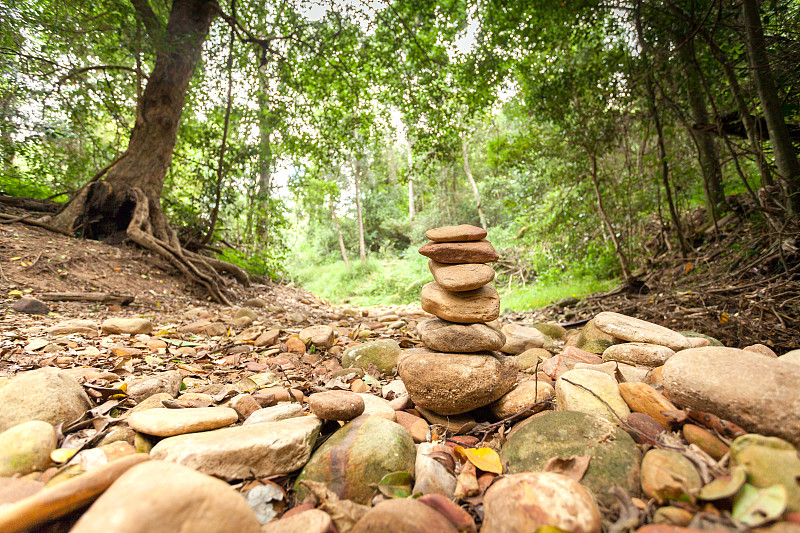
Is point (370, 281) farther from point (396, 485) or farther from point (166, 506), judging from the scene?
point (166, 506)

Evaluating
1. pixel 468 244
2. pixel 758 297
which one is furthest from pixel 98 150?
pixel 758 297

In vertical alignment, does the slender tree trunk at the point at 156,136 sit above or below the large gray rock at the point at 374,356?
above

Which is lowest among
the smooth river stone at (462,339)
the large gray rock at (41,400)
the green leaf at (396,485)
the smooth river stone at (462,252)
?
the green leaf at (396,485)

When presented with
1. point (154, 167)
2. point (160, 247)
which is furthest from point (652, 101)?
point (154, 167)

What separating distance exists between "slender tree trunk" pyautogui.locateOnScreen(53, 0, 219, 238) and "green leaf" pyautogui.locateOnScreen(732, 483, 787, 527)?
7.26m

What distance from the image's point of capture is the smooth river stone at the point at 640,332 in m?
2.61

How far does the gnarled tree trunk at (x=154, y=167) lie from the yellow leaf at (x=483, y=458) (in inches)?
201

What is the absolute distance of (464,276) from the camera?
7.76 feet

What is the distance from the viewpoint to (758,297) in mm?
3498

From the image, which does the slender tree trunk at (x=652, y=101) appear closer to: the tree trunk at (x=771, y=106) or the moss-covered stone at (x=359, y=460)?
the tree trunk at (x=771, y=106)

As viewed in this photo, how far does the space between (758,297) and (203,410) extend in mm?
4808

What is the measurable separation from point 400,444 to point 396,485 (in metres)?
0.18

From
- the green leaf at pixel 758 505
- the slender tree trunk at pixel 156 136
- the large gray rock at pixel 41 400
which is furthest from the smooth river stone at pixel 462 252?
the slender tree trunk at pixel 156 136

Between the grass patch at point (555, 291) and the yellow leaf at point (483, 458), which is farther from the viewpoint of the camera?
the grass patch at point (555, 291)
